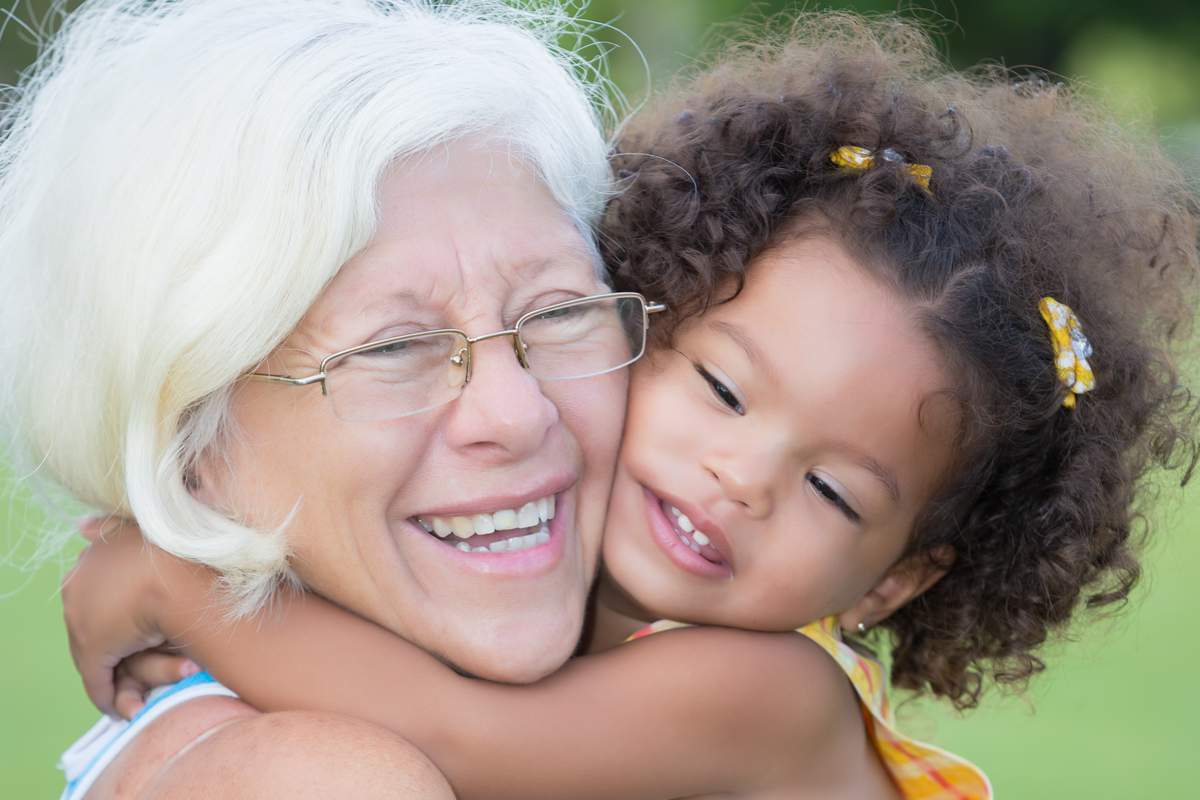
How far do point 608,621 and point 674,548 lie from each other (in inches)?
13.1

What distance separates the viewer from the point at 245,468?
2387 millimetres

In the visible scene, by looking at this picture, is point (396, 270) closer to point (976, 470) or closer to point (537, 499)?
point (537, 499)

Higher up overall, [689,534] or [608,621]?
[689,534]

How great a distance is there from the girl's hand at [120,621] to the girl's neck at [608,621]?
876 mm

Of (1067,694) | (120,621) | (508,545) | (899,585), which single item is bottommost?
(1067,694)

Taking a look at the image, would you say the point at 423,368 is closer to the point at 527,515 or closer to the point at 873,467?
the point at 527,515

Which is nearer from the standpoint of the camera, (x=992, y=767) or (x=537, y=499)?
(x=537, y=499)

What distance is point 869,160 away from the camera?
9.70 feet

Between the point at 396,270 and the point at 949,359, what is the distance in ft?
4.00

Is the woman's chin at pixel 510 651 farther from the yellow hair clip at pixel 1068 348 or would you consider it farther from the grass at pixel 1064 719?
the grass at pixel 1064 719

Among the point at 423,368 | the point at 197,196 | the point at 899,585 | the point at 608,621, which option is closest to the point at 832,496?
the point at 899,585

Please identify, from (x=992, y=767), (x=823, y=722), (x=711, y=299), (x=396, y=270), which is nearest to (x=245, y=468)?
(x=396, y=270)

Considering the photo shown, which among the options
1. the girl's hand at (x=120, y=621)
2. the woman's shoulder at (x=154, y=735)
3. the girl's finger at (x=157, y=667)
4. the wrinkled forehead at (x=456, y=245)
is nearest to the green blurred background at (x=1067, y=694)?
the girl's hand at (x=120, y=621)

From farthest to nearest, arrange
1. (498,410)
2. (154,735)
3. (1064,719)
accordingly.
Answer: (1064,719) → (154,735) → (498,410)
